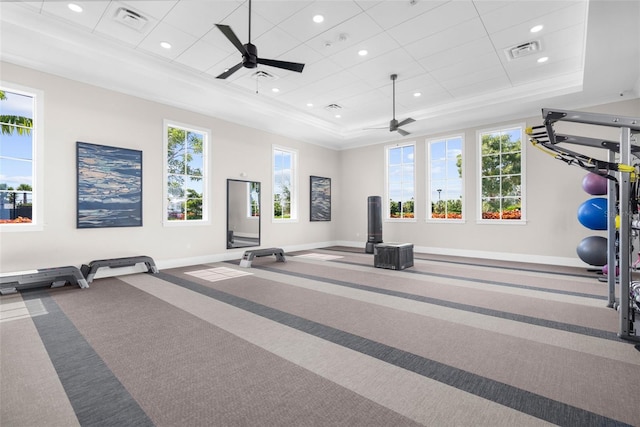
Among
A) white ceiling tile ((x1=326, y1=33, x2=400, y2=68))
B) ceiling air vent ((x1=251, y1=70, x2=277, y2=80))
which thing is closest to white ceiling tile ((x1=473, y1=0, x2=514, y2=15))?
white ceiling tile ((x1=326, y1=33, x2=400, y2=68))

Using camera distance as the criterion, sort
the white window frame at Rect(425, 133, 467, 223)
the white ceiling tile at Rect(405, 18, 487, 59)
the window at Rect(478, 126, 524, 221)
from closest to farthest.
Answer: the white ceiling tile at Rect(405, 18, 487, 59), the window at Rect(478, 126, 524, 221), the white window frame at Rect(425, 133, 467, 223)

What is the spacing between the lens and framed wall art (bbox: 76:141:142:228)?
534 centimetres

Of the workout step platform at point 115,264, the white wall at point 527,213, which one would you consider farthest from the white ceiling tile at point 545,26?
the workout step platform at point 115,264

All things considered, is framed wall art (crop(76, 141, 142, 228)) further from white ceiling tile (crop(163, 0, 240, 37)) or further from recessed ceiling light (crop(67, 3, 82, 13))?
white ceiling tile (crop(163, 0, 240, 37))

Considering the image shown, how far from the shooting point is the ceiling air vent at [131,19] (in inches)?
160

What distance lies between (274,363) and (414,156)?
25.9 feet

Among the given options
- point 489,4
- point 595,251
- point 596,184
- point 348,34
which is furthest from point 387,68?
point 595,251

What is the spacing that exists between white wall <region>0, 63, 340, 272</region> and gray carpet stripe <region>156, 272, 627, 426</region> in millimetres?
3871

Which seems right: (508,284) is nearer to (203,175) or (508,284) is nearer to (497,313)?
(497,313)

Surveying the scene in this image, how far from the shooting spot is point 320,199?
402 inches

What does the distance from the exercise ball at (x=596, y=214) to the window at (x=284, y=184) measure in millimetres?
6695

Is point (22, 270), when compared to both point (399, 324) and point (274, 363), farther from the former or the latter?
point (399, 324)

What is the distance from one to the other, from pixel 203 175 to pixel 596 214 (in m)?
7.71

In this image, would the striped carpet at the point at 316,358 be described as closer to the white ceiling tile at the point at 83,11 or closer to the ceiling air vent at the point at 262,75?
the white ceiling tile at the point at 83,11
